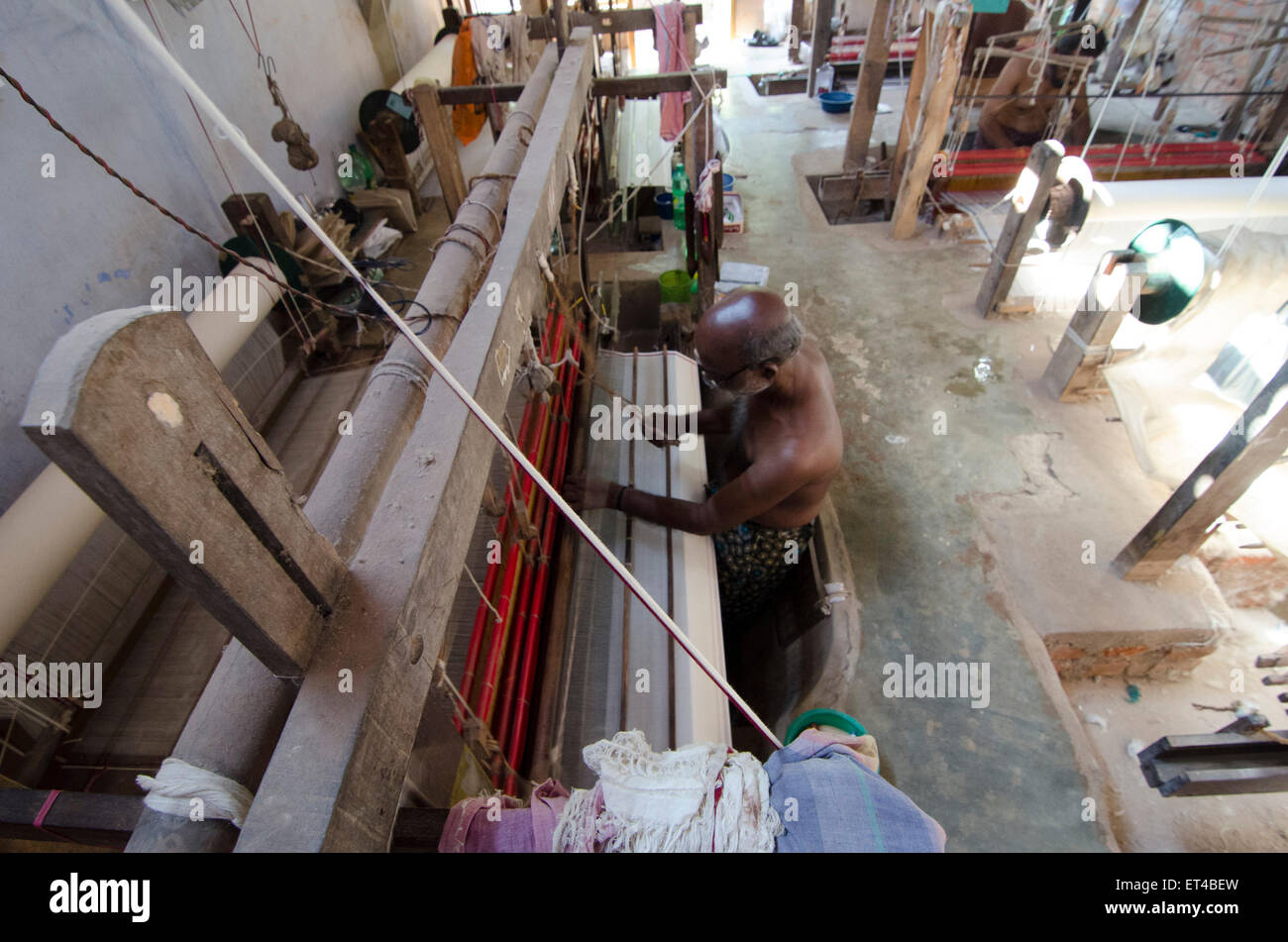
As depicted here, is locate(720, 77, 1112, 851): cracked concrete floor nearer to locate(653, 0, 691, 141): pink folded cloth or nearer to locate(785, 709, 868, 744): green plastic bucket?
locate(785, 709, 868, 744): green plastic bucket

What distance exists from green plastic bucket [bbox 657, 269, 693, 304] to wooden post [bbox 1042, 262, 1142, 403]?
263cm

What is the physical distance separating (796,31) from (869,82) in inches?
207

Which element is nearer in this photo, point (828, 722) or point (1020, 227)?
point (828, 722)

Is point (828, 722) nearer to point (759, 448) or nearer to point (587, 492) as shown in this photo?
point (759, 448)

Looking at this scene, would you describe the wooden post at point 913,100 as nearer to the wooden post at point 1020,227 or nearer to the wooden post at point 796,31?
the wooden post at point 1020,227

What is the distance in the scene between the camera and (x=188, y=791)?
2.66 ft

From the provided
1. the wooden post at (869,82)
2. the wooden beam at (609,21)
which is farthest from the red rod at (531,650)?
the wooden post at (869,82)

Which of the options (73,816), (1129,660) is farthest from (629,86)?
(1129,660)

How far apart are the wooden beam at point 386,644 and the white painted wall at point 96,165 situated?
10.8ft

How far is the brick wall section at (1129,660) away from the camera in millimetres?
3043

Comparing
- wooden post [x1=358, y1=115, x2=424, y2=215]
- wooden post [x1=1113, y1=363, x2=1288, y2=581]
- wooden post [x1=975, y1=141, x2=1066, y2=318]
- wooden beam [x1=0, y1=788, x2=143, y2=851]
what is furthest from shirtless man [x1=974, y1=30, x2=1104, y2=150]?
wooden beam [x1=0, y1=788, x2=143, y2=851]

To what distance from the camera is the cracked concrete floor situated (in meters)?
2.43

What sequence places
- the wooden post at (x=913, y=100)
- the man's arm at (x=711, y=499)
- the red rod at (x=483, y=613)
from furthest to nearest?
1. the wooden post at (x=913, y=100)
2. the man's arm at (x=711, y=499)
3. the red rod at (x=483, y=613)

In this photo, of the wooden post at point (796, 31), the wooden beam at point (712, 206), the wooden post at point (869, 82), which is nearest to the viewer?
the wooden beam at point (712, 206)
